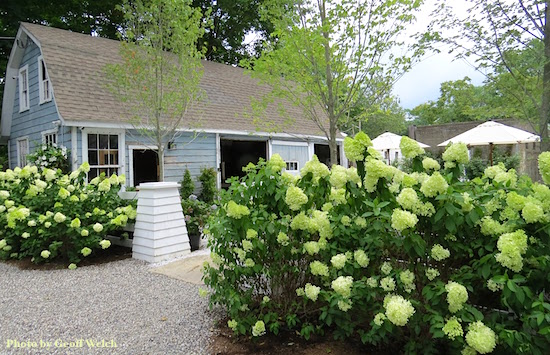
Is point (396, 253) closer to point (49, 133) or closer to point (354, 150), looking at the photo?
point (354, 150)

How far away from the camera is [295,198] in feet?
8.43

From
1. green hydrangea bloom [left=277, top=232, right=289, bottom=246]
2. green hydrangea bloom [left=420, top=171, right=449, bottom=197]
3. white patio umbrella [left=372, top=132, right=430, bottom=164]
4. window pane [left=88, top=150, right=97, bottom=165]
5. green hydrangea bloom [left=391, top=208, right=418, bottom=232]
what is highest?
white patio umbrella [left=372, top=132, right=430, bottom=164]

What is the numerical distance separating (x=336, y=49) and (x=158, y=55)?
426cm

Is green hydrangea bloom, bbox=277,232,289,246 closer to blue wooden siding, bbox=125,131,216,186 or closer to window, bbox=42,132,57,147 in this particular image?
blue wooden siding, bbox=125,131,216,186

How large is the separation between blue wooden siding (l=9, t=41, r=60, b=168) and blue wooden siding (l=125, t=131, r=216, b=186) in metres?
2.04

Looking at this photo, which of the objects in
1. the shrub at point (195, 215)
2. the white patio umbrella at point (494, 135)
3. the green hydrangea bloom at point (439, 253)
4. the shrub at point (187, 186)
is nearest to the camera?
the green hydrangea bloom at point (439, 253)

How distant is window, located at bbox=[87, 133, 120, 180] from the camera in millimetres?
9008

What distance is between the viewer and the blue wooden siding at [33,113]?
944cm

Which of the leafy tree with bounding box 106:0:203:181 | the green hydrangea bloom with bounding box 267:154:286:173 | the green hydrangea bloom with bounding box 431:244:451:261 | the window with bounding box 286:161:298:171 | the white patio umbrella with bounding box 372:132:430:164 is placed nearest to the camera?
the green hydrangea bloom with bounding box 431:244:451:261

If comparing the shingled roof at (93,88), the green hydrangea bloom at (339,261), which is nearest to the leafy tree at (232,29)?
the shingled roof at (93,88)

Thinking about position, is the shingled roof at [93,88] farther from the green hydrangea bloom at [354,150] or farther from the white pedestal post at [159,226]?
the green hydrangea bloom at [354,150]

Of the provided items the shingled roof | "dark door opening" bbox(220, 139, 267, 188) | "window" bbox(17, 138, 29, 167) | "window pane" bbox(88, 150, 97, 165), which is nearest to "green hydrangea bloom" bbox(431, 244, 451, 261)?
the shingled roof

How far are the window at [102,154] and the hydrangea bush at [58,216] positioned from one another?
284 centimetres

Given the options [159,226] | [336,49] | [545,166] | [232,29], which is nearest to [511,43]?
[336,49]
